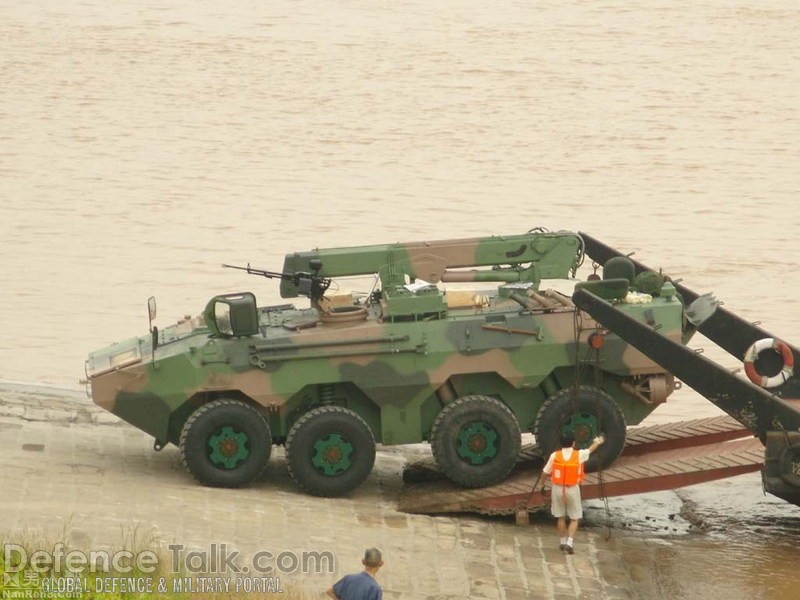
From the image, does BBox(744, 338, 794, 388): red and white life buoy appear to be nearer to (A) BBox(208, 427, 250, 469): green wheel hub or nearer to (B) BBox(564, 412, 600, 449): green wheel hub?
(B) BBox(564, 412, 600, 449): green wheel hub

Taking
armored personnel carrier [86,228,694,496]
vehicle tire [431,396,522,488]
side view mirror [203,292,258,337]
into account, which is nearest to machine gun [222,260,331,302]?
armored personnel carrier [86,228,694,496]

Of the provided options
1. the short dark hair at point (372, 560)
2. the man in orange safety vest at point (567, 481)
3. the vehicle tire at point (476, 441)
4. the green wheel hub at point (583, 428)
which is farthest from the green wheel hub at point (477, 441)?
the short dark hair at point (372, 560)

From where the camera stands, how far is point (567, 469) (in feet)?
48.6

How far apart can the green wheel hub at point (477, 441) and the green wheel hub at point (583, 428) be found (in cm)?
61

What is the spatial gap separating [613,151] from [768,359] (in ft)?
53.0

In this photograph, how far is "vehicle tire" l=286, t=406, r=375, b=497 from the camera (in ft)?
50.8

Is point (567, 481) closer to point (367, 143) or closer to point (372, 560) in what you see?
point (372, 560)

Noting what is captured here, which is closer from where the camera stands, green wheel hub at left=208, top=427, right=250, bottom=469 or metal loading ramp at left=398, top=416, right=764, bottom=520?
metal loading ramp at left=398, top=416, right=764, bottom=520

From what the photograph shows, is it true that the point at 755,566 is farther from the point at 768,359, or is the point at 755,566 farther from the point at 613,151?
the point at 613,151

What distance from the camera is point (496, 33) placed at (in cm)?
3778

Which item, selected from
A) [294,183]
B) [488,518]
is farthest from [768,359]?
[294,183]

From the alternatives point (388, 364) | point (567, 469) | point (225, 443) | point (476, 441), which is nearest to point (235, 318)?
point (225, 443)

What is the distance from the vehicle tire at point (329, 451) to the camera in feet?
50.8

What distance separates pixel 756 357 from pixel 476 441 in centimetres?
239
